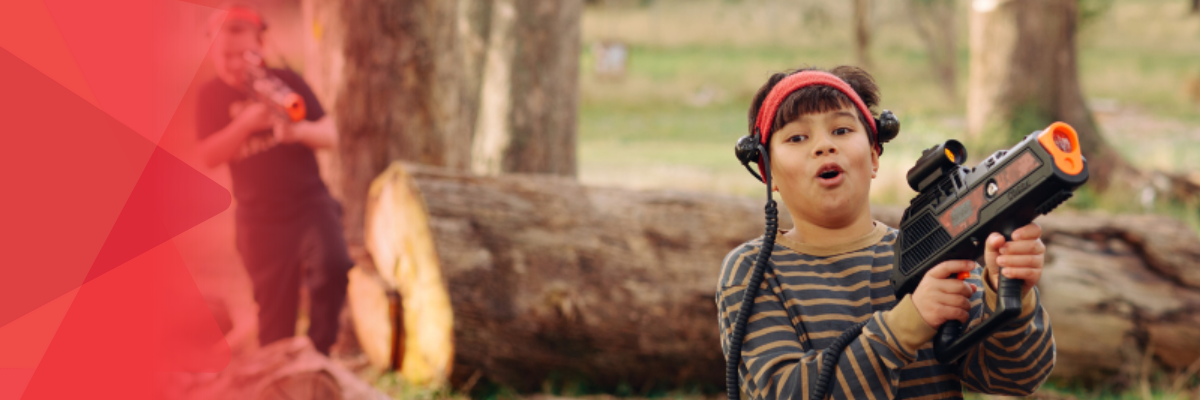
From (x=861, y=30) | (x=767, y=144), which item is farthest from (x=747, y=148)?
(x=861, y=30)

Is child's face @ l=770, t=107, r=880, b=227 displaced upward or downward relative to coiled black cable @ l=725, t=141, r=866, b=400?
upward

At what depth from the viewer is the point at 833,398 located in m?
1.76

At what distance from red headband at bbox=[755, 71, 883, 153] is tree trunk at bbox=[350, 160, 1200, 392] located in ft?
8.55

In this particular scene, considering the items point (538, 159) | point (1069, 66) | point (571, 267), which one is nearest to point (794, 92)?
point (571, 267)

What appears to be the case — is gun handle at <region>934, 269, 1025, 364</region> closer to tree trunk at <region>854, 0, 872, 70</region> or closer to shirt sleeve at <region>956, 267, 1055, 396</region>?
shirt sleeve at <region>956, 267, 1055, 396</region>

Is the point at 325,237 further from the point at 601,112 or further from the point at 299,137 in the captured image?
the point at 601,112

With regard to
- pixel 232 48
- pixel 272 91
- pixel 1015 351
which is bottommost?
pixel 1015 351

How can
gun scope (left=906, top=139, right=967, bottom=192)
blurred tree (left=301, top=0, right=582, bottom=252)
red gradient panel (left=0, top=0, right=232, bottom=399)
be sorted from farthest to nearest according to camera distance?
blurred tree (left=301, top=0, right=582, bottom=252) → red gradient panel (left=0, top=0, right=232, bottom=399) → gun scope (left=906, top=139, right=967, bottom=192)

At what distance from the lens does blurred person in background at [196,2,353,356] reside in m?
4.13

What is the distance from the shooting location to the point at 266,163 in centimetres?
430

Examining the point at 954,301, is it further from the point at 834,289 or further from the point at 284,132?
the point at 284,132

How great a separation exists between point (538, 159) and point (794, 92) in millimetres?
5831

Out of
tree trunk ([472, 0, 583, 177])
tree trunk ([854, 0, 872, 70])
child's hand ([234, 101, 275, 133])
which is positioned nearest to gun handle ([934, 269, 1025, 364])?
child's hand ([234, 101, 275, 133])

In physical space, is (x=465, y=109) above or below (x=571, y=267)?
above
